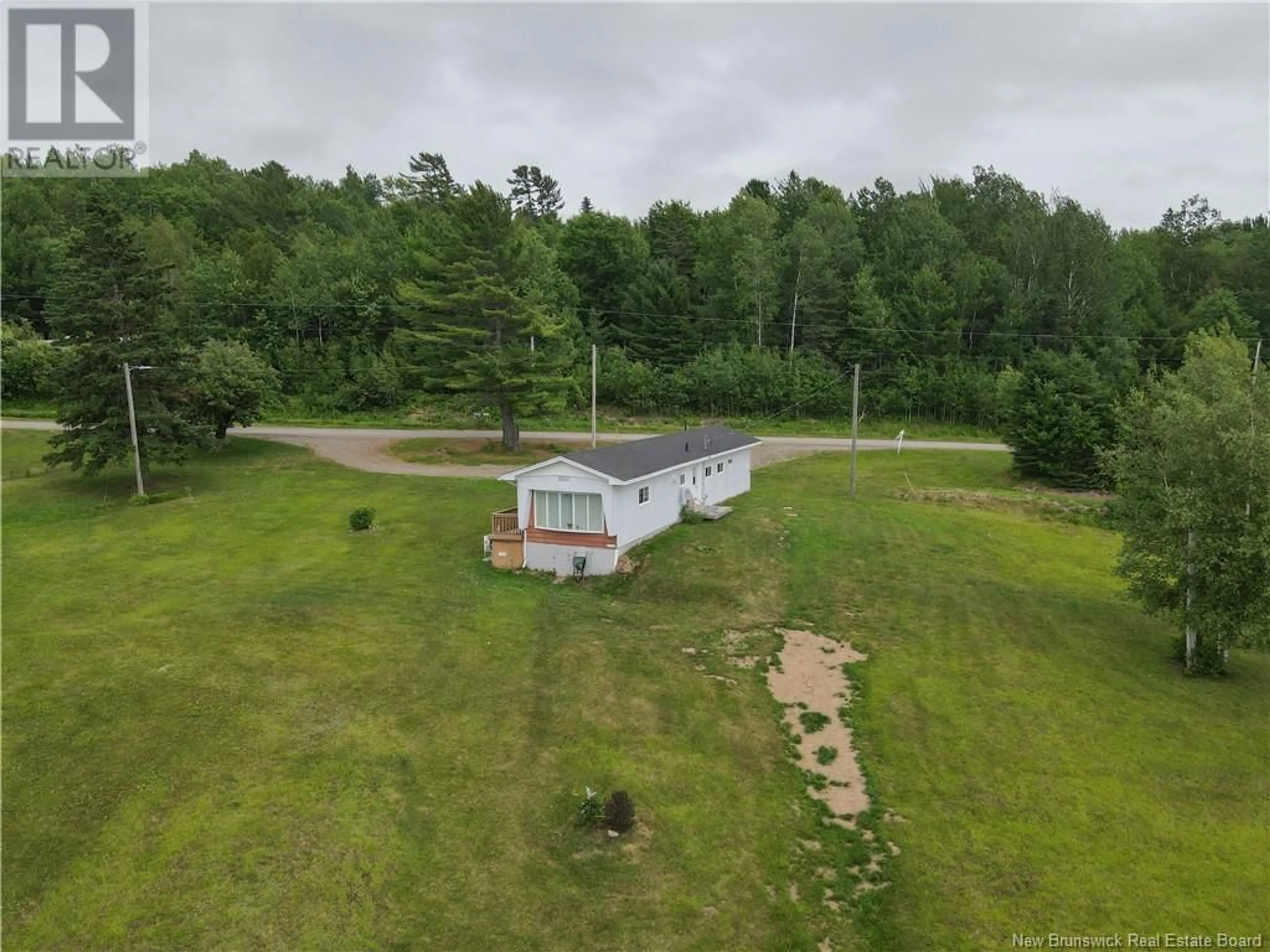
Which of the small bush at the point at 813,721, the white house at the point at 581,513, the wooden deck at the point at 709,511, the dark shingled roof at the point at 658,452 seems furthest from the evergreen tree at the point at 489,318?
the small bush at the point at 813,721

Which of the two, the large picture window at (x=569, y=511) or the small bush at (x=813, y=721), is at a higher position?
the large picture window at (x=569, y=511)

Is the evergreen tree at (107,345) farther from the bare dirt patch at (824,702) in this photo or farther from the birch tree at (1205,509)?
the birch tree at (1205,509)

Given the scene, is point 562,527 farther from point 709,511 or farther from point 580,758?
point 580,758

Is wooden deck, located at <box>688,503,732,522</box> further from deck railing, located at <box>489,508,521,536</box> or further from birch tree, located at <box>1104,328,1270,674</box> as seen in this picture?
birch tree, located at <box>1104,328,1270,674</box>

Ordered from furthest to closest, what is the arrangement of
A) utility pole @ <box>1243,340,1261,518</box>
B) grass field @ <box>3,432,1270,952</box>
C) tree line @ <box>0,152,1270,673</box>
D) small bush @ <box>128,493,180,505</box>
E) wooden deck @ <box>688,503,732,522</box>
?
tree line @ <box>0,152,1270,673</box> → small bush @ <box>128,493,180,505</box> → wooden deck @ <box>688,503,732,522</box> → utility pole @ <box>1243,340,1261,518</box> → grass field @ <box>3,432,1270,952</box>

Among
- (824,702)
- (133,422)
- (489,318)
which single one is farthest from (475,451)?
(824,702)

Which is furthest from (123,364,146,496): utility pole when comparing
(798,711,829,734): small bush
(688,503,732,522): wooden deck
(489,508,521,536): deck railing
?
(798,711,829,734): small bush
